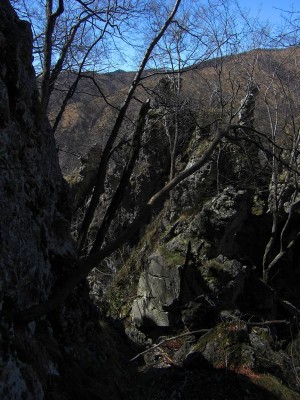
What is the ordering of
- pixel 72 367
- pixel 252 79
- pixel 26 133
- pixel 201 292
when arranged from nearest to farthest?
pixel 72 367
pixel 26 133
pixel 201 292
pixel 252 79

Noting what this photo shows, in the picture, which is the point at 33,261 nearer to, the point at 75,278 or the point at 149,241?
the point at 75,278

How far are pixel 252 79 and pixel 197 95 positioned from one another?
524 cm

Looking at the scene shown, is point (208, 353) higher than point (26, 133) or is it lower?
lower

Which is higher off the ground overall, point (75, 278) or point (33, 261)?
point (33, 261)

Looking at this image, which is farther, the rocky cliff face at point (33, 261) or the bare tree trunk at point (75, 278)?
the bare tree trunk at point (75, 278)

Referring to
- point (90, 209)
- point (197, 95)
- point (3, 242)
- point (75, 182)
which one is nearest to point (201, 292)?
point (90, 209)

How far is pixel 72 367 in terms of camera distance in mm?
3840

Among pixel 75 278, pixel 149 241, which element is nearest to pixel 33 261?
pixel 75 278

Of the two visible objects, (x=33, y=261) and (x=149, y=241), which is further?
(x=149, y=241)

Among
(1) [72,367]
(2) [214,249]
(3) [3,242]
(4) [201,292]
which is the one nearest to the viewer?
(3) [3,242]

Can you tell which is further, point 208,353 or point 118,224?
point 118,224

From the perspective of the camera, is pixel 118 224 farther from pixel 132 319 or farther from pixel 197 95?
pixel 197 95

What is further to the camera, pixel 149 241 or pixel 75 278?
pixel 149 241

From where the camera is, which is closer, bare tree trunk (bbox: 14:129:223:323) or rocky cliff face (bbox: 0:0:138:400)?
rocky cliff face (bbox: 0:0:138:400)
